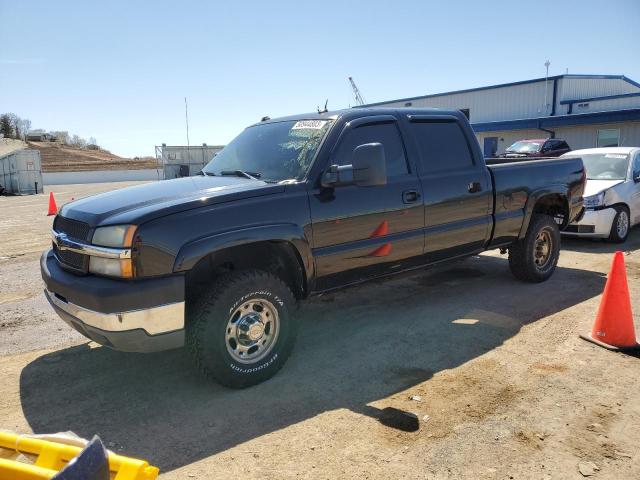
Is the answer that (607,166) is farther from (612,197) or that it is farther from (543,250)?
(543,250)

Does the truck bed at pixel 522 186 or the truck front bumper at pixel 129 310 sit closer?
the truck front bumper at pixel 129 310

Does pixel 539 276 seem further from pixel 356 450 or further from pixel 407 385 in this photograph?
pixel 356 450

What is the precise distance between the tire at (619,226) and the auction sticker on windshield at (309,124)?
6620 millimetres

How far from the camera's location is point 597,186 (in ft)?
28.8

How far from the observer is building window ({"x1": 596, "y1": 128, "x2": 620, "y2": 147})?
2342 centimetres

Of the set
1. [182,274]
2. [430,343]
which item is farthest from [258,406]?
[430,343]

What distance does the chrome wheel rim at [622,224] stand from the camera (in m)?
8.69

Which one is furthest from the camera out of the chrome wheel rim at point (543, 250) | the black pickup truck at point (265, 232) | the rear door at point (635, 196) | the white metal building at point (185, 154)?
the white metal building at point (185, 154)

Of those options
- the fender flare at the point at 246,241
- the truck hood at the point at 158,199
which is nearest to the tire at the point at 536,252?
the fender flare at the point at 246,241

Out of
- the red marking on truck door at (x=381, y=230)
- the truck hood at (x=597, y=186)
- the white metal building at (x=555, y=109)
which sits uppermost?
the white metal building at (x=555, y=109)

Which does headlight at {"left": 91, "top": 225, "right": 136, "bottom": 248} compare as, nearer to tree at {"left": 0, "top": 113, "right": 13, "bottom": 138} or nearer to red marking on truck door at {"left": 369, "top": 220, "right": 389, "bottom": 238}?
red marking on truck door at {"left": 369, "top": 220, "right": 389, "bottom": 238}

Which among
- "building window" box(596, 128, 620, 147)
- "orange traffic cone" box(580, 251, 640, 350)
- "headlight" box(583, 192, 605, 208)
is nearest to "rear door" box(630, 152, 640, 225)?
"headlight" box(583, 192, 605, 208)

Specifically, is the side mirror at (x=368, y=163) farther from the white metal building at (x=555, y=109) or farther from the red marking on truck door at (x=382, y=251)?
the white metal building at (x=555, y=109)

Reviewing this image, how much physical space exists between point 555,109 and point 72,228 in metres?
31.6
